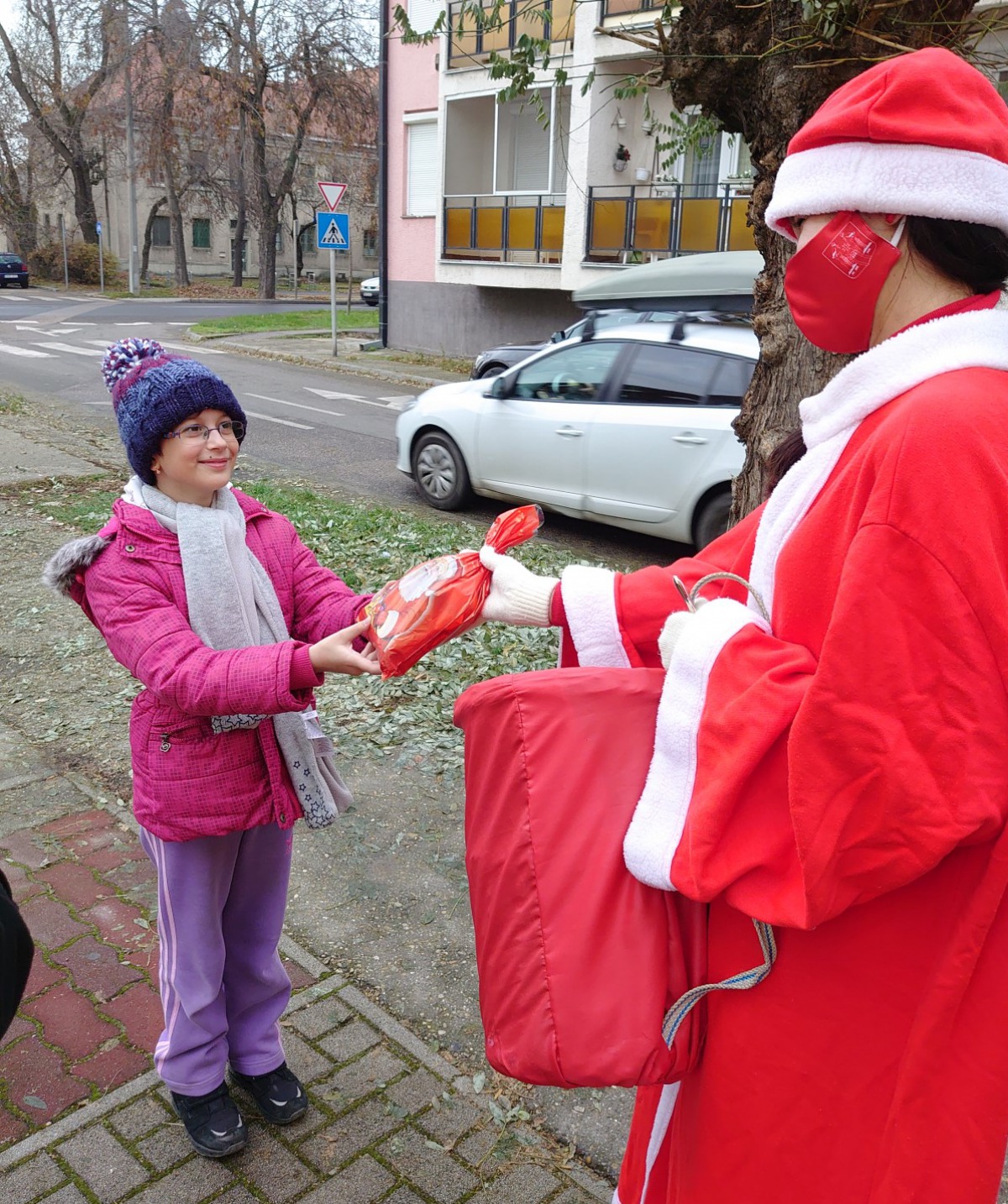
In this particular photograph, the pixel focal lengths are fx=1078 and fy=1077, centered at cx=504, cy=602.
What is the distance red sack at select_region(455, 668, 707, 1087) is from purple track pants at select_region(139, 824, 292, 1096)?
1031 millimetres

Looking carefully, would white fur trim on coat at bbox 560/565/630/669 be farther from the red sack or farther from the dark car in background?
the dark car in background

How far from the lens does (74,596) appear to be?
2.38 meters

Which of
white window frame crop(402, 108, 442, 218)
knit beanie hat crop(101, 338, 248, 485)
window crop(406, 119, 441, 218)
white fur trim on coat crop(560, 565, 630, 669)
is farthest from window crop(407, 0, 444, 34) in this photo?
white fur trim on coat crop(560, 565, 630, 669)

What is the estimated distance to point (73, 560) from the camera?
7.45 feet

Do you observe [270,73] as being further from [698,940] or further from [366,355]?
[698,940]

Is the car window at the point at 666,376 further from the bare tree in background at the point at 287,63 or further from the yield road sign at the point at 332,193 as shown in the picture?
the bare tree in background at the point at 287,63

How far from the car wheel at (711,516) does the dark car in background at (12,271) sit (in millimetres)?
43358

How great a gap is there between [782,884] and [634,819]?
0.23m

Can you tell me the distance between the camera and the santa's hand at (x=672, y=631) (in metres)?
1.61

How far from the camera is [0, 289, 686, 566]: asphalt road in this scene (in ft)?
30.7

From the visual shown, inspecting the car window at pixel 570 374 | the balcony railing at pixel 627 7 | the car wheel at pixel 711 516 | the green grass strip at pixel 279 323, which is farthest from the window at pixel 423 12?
the car wheel at pixel 711 516

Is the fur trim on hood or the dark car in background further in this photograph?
the dark car in background

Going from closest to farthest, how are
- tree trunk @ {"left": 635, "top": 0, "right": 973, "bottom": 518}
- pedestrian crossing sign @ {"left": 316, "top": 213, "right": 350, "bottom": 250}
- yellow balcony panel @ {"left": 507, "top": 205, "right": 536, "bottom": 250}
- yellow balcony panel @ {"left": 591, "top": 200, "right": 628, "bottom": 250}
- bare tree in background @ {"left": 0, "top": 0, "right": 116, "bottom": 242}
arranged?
tree trunk @ {"left": 635, "top": 0, "right": 973, "bottom": 518}, yellow balcony panel @ {"left": 591, "top": 200, "right": 628, "bottom": 250}, yellow balcony panel @ {"left": 507, "top": 205, "right": 536, "bottom": 250}, pedestrian crossing sign @ {"left": 316, "top": 213, "right": 350, "bottom": 250}, bare tree in background @ {"left": 0, "top": 0, "right": 116, "bottom": 242}

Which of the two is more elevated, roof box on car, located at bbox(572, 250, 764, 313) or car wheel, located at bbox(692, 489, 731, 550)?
roof box on car, located at bbox(572, 250, 764, 313)
